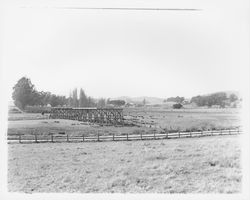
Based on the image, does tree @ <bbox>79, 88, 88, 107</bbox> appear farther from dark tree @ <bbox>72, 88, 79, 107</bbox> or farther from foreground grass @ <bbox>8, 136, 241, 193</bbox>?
foreground grass @ <bbox>8, 136, 241, 193</bbox>

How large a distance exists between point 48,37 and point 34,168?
1636mm

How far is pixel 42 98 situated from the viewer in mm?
4109

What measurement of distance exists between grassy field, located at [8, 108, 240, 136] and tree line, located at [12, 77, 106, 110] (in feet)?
0.55

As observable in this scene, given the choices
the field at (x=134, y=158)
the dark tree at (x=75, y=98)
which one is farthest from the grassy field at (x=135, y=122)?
the dark tree at (x=75, y=98)

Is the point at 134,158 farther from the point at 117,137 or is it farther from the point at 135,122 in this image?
the point at 135,122

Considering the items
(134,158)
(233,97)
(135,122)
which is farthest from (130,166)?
(233,97)

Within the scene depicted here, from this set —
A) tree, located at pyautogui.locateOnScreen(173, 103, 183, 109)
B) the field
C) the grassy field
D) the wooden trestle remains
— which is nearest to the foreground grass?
the field

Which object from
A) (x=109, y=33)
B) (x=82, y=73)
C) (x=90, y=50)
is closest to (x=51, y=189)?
(x=82, y=73)

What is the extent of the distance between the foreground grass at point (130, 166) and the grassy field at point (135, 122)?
16 cm

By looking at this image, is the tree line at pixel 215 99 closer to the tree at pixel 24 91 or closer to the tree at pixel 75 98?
the tree at pixel 75 98

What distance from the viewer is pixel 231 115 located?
4020 millimetres

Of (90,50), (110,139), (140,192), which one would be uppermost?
(90,50)

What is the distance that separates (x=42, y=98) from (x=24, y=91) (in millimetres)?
240

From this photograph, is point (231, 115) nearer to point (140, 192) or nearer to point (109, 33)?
point (140, 192)
